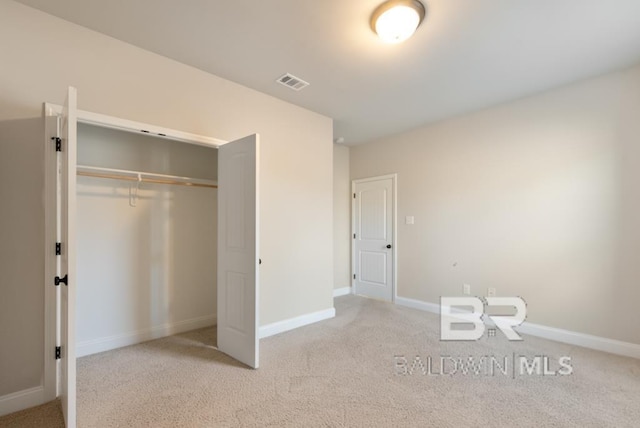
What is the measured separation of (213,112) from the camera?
3.00 metres

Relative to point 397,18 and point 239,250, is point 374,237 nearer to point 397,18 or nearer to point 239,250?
point 239,250

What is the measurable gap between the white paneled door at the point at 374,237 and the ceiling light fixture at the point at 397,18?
2933mm

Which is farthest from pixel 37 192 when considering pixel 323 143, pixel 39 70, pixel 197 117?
pixel 323 143

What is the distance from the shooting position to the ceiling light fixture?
1954 millimetres

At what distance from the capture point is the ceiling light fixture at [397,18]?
195cm

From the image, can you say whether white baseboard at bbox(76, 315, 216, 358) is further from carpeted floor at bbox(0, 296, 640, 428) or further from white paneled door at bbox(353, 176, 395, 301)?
white paneled door at bbox(353, 176, 395, 301)

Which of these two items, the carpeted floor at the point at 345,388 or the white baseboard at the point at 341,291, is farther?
the white baseboard at the point at 341,291

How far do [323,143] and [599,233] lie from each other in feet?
10.7

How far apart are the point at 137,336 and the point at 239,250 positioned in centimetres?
165

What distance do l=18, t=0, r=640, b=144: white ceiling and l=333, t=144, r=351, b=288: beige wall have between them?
2093 mm

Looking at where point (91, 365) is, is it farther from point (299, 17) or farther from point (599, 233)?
point (599, 233)

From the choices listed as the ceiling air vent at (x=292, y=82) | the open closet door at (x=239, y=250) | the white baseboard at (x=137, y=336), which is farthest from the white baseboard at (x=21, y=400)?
the ceiling air vent at (x=292, y=82)

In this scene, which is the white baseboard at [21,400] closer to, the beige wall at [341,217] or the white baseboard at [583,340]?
the beige wall at [341,217]

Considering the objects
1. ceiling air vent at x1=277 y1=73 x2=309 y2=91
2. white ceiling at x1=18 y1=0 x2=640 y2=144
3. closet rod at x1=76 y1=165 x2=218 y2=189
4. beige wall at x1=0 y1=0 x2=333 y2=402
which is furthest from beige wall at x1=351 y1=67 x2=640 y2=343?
closet rod at x1=76 y1=165 x2=218 y2=189
